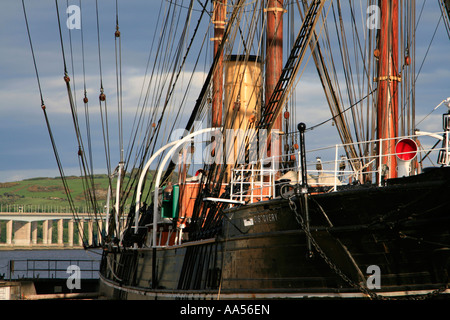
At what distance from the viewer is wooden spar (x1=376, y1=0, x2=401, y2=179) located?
2067 cm

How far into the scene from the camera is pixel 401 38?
23516 millimetres

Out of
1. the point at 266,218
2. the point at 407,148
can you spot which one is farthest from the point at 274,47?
the point at 407,148

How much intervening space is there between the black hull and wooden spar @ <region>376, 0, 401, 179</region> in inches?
189

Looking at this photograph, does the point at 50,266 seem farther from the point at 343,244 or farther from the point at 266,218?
the point at 343,244

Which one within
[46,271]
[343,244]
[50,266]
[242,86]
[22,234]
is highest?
[242,86]

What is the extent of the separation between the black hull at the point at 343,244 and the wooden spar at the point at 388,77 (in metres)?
4.80

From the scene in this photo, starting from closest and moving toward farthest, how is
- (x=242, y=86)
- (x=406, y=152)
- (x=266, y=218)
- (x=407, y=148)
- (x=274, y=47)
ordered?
(x=406, y=152) < (x=407, y=148) < (x=266, y=218) < (x=242, y=86) < (x=274, y=47)

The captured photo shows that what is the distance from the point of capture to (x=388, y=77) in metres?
21.0

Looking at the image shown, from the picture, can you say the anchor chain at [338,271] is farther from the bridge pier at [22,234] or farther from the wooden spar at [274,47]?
the bridge pier at [22,234]

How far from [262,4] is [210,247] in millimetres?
11030

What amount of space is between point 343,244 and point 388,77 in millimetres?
7314

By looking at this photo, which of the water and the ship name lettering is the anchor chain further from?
the water

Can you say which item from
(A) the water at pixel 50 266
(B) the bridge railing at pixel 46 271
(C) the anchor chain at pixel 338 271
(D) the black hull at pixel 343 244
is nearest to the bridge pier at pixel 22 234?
(A) the water at pixel 50 266
